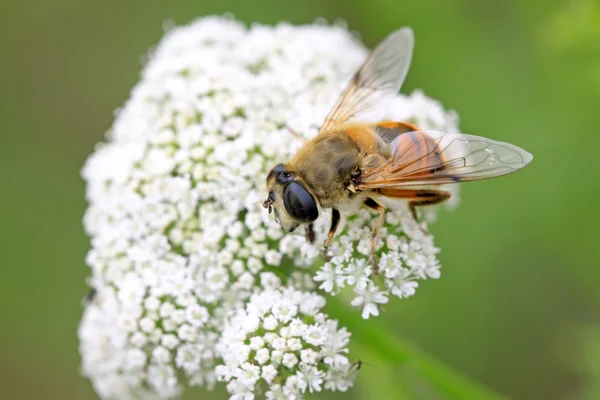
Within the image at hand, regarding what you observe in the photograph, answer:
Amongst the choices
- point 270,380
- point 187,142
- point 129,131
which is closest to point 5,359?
point 129,131

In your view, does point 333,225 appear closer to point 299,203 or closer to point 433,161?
point 299,203

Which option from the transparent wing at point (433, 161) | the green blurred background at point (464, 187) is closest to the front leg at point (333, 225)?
the transparent wing at point (433, 161)

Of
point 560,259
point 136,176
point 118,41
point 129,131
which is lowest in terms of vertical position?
point 560,259

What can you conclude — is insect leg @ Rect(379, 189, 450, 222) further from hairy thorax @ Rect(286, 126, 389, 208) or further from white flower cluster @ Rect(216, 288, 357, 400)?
white flower cluster @ Rect(216, 288, 357, 400)

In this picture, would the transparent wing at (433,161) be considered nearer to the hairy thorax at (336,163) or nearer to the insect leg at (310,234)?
the hairy thorax at (336,163)

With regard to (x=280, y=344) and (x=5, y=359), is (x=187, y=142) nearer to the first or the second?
(x=280, y=344)
